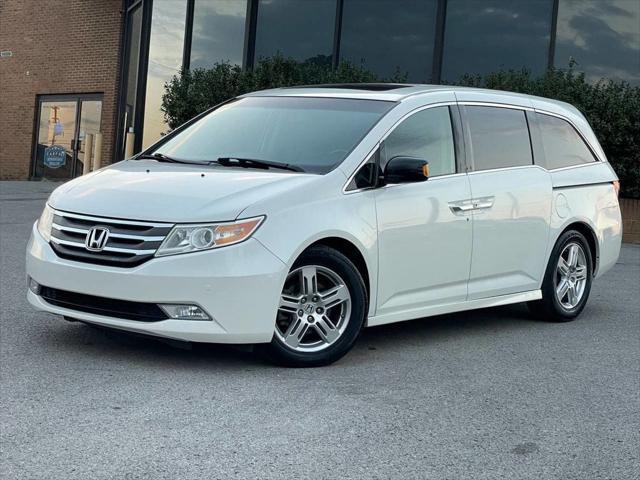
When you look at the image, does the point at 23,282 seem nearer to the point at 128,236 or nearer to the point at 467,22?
the point at 128,236

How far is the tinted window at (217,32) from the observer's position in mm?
18562

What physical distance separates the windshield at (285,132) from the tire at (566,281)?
80.7 inches

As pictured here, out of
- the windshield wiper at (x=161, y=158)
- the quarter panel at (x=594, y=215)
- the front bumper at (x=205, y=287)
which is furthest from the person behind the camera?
the quarter panel at (x=594, y=215)

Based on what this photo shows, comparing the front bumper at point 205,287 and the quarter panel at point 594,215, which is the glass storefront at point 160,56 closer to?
the quarter panel at point 594,215

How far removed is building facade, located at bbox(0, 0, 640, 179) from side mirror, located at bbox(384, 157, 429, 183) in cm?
1066

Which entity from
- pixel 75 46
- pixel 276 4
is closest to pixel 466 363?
pixel 276 4

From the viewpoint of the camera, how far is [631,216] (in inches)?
554

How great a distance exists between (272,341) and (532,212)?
8.45 feet

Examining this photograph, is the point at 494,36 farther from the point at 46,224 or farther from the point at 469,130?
the point at 46,224

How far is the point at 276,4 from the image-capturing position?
18250mm

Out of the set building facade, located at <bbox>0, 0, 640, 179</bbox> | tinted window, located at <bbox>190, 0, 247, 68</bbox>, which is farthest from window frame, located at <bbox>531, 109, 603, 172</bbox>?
tinted window, located at <bbox>190, 0, 247, 68</bbox>

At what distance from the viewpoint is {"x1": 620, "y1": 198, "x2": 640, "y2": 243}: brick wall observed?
46.0ft

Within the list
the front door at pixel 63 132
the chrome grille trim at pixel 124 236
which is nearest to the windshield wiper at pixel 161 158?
the chrome grille trim at pixel 124 236

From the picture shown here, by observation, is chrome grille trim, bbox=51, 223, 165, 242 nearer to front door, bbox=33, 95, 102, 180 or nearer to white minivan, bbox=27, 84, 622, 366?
white minivan, bbox=27, 84, 622, 366
